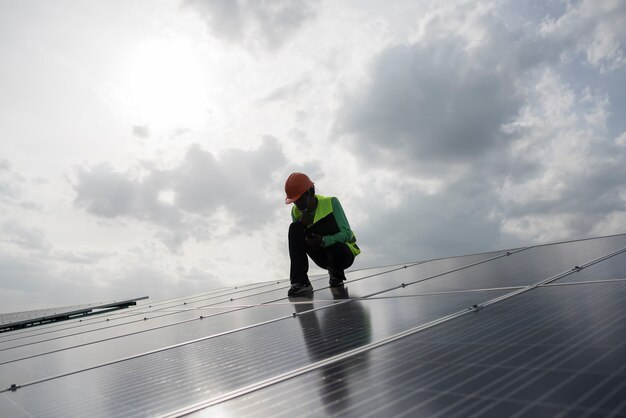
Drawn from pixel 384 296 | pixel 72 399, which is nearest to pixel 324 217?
pixel 384 296

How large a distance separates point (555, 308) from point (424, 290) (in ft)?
5.94

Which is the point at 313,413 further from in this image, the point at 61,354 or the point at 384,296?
the point at 61,354

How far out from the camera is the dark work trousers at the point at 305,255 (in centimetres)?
649

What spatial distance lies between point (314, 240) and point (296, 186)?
33.0 inches

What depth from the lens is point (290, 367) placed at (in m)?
2.25

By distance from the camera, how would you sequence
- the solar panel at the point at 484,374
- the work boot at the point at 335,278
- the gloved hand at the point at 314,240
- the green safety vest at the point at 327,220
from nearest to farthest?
the solar panel at the point at 484,374
the gloved hand at the point at 314,240
the green safety vest at the point at 327,220
the work boot at the point at 335,278

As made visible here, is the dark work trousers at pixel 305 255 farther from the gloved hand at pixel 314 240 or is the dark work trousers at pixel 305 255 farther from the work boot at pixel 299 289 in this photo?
the gloved hand at pixel 314 240

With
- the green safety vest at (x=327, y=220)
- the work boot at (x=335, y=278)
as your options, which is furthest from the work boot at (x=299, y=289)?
the green safety vest at (x=327, y=220)

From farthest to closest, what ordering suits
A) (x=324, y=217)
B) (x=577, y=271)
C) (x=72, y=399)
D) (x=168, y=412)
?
(x=324, y=217) < (x=577, y=271) < (x=72, y=399) < (x=168, y=412)

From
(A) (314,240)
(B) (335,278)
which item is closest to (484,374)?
(A) (314,240)

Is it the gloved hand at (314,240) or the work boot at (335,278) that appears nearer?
the gloved hand at (314,240)

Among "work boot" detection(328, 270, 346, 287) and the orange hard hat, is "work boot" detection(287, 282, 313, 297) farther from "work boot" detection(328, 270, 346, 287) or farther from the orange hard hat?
the orange hard hat

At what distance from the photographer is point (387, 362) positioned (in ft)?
6.70

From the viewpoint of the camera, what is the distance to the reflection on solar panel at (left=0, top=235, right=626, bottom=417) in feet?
4.97
